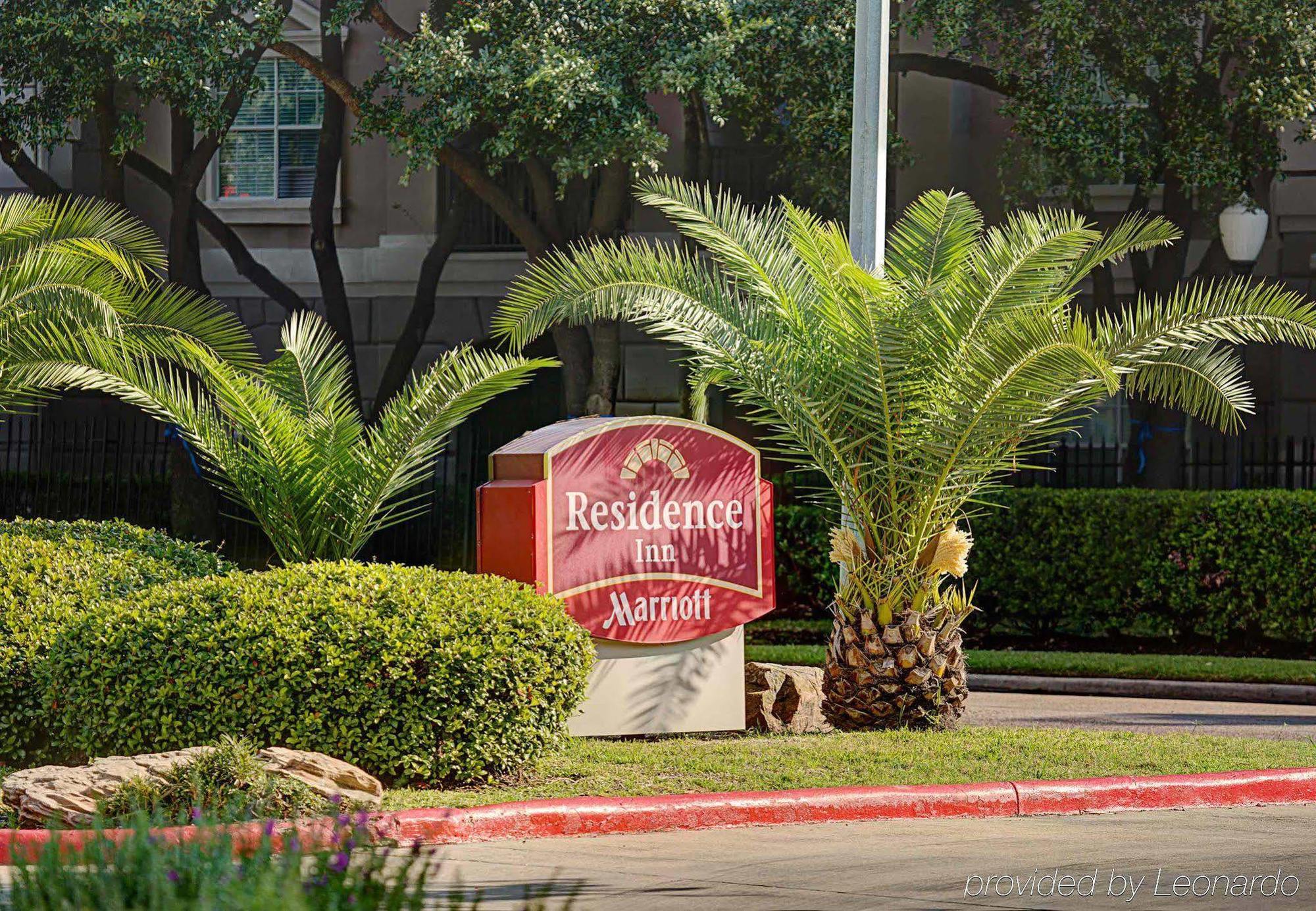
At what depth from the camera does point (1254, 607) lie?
19859 millimetres

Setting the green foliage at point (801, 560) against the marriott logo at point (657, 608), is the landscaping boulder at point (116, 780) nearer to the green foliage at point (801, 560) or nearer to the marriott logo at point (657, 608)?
the marriott logo at point (657, 608)

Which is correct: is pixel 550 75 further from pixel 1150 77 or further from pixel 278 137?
pixel 278 137

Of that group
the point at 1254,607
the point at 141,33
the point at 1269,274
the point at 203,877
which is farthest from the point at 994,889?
the point at 1269,274

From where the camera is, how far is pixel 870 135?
13.4m

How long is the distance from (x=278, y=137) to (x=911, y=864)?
73.2 ft

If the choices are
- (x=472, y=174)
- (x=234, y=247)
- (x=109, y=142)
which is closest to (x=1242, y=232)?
(x=472, y=174)

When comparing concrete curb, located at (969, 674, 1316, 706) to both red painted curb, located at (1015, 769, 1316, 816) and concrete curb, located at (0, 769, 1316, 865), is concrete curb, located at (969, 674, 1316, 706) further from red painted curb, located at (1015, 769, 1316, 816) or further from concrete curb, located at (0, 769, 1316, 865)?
red painted curb, located at (1015, 769, 1316, 816)

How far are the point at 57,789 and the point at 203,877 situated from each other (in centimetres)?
435

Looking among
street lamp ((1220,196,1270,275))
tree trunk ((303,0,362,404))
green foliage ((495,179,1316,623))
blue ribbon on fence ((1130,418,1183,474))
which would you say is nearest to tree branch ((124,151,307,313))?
tree trunk ((303,0,362,404))

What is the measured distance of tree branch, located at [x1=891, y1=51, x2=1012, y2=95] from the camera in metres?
22.6

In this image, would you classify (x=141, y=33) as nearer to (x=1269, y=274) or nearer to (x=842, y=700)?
(x=842, y=700)

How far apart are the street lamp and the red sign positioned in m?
8.97

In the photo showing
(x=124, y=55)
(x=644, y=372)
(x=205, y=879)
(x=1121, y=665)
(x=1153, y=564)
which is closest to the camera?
(x=205, y=879)

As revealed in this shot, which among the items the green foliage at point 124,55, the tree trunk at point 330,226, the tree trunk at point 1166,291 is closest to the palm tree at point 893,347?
the green foliage at point 124,55
